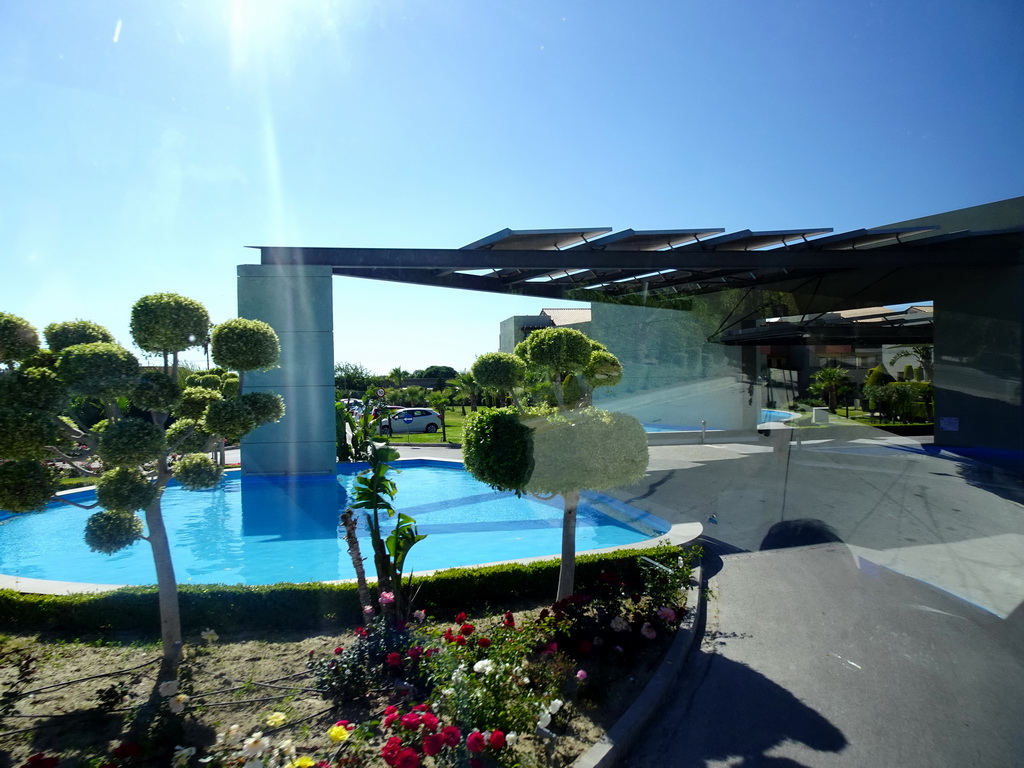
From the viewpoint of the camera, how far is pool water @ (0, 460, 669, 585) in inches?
317

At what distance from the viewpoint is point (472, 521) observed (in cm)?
1062

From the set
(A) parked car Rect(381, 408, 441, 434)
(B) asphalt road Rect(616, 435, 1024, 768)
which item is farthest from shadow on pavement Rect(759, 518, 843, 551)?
(A) parked car Rect(381, 408, 441, 434)

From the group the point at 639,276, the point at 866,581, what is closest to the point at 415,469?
the point at 639,276

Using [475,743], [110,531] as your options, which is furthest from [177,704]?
[475,743]

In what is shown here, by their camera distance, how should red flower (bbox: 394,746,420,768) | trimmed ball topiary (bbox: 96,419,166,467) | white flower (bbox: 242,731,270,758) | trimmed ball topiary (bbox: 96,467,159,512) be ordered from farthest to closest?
trimmed ball topiary (bbox: 96,467,159,512) → trimmed ball topiary (bbox: 96,419,166,467) → white flower (bbox: 242,731,270,758) → red flower (bbox: 394,746,420,768)

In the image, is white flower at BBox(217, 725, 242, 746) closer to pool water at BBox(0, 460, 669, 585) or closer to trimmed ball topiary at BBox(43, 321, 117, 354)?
trimmed ball topiary at BBox(43, 321, 117, 354)

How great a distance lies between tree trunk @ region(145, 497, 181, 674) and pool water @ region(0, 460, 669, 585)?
3.51 m

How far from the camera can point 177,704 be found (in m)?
3.20

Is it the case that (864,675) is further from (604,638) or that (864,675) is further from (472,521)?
(472,521)

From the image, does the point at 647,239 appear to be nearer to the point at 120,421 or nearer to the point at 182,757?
the point at 120,421

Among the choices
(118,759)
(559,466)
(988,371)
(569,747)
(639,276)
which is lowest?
(569,747)

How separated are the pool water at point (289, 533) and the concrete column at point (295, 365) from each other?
0.56 metres

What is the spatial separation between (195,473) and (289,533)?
6.49 metres

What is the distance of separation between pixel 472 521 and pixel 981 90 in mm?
9079
